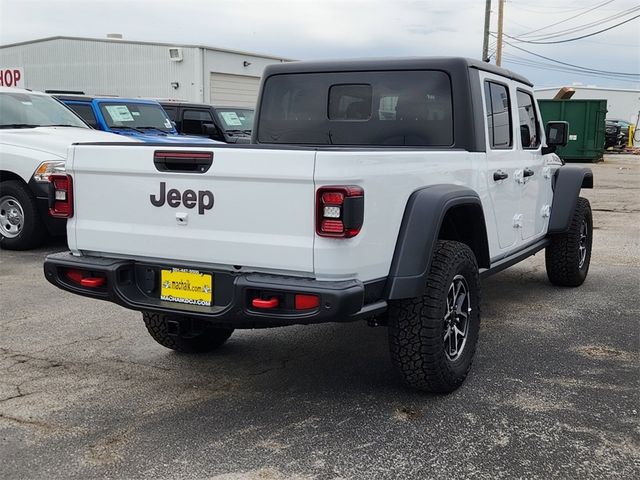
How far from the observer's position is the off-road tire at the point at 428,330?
12.4 ft

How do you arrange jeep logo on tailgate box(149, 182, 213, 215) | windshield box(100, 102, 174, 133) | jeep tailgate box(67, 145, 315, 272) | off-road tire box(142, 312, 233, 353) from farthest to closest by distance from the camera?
1. windshield box(100, 102, 174, 133)
2. off-road tire box(142, 312, 233, 353)
3. jeep logo on tailgate box(149, 182, 213, 215)
4. jeep tailgate box(67, 145, 315, 272)

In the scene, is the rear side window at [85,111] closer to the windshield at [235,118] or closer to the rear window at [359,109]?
the windshield at [235,118]

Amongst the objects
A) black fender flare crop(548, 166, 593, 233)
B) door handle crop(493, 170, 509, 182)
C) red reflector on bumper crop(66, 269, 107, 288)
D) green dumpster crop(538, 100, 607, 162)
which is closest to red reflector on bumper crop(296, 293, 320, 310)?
red reflector on bumper crop(66, 269, 107, 288)

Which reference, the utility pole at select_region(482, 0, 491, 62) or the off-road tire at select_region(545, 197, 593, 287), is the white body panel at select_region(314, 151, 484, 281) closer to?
the off-road tire at select_region(545, 197, 593, 287)

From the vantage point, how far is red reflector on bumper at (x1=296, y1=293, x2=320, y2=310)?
3.29m

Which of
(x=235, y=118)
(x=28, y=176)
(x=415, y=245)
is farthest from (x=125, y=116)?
(x=415, y=245)

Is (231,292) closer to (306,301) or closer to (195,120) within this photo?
(306,301)

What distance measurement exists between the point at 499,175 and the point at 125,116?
26.9 feet

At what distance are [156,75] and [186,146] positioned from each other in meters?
24.5

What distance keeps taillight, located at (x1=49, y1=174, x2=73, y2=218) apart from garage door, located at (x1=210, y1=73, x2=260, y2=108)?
22846 millimetres

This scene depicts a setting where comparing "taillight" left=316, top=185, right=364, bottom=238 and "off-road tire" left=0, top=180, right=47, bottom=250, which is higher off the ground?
"taillight" left=316, top=185, right=364, bottom=238

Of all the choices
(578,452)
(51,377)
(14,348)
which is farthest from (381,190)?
(14,348)

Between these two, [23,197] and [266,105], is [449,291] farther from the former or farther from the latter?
[23,197]

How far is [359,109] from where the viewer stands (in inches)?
196
